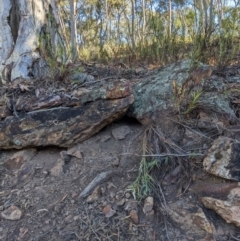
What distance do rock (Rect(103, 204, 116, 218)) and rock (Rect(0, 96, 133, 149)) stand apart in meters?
0.51

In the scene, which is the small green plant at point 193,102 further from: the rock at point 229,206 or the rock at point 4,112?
the rock at point 4,112

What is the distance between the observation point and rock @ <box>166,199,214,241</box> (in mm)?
1091

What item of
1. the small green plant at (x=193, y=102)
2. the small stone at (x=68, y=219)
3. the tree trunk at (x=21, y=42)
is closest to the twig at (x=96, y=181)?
the small stone at (x=68, y=219)

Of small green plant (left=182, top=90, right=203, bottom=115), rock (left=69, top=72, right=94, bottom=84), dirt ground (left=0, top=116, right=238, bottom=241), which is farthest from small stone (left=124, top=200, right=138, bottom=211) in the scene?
rock (left=69, top=72, right=94, bottom=84)

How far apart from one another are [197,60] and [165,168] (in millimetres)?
731

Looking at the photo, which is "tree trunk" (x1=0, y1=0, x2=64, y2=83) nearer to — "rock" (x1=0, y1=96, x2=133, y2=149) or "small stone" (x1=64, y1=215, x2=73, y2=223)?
"rock" (x1=0, y1=96, x2=133, y2=149)

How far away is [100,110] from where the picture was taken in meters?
1.59

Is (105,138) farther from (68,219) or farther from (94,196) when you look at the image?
(68,219)

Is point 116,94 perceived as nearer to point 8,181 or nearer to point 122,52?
point 8,181

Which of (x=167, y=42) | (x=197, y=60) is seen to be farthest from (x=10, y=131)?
(x=167, y=42)

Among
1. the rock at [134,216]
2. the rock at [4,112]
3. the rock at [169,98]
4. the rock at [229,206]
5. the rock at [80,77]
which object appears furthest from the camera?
the rock at [80,77]

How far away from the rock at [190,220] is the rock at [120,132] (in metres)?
0.55

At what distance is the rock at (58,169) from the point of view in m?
1.50

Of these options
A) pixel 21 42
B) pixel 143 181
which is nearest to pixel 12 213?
pixel 143 181
